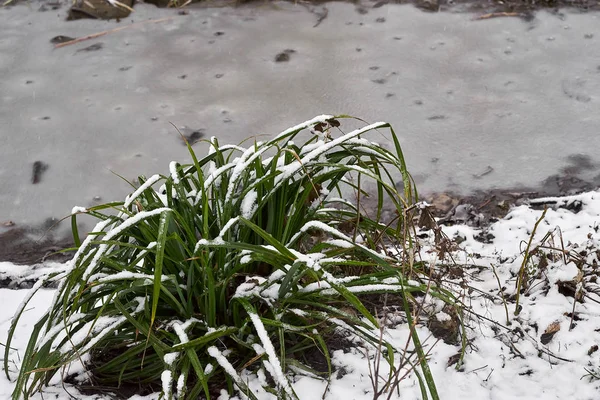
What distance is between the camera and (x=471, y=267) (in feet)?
8.54

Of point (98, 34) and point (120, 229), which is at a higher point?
point (120, 229)

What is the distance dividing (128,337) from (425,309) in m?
0.97

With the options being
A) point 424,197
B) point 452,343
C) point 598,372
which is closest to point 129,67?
point 424,197

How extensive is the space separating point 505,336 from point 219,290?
0.94 meters

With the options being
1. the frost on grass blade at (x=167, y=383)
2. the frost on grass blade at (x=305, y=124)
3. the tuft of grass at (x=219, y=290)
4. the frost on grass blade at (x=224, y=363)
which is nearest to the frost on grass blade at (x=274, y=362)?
the tuft of grass at (x=219, y=290)

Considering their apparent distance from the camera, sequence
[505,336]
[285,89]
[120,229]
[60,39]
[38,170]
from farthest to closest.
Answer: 1. [60,39]
2. [285,89]
3. [38,170]
4. [505,336]
5. [120,229]

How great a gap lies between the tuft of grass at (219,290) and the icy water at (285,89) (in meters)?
1.36

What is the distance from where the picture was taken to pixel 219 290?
6.69 ft

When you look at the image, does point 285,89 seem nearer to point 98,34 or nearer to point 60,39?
point 98,34


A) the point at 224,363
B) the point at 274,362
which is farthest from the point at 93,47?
the point at 274,362

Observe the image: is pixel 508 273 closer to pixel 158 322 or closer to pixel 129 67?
pixel 158 322

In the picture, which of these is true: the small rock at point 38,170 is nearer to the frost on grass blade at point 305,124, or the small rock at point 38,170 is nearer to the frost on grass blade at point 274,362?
the frost on grass blade at point 305,124

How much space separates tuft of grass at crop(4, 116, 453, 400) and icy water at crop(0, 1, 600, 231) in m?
1.36

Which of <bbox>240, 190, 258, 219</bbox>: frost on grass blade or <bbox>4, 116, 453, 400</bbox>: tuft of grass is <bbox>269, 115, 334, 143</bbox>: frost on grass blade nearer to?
<bbox>4, 116, 453, 400</bbox>: tuft of grass
